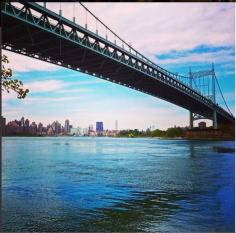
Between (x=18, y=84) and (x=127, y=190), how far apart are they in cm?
620

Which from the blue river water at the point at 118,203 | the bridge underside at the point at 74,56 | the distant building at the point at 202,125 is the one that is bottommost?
the blue river water at the point at 118,203

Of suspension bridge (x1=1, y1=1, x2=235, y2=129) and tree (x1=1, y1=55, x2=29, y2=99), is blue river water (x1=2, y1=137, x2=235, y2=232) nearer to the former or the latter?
tree (x1=1, y1=55, x2=29, y2=99)

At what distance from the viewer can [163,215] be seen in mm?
8133

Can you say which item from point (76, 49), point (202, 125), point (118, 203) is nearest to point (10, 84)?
point (118, 203)

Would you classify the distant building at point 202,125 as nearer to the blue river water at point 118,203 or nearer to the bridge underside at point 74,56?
the bridge underside at point 74,56

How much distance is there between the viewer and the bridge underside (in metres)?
30.9

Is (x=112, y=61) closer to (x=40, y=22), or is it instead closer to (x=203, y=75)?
(x=40, y=22)

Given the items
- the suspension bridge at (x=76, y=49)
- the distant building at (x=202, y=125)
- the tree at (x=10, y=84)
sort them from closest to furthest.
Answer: the tree at (x=10, y=84) → the suspension bridge at (x=76, y=49) → the distant building at (x=202, y=125)

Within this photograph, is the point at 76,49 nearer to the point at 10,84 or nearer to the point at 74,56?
the point at 74,56

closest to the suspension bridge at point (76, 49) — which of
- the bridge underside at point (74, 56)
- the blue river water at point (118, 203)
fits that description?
the bridge underside at point (74, 56)

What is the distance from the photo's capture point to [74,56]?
38.0m

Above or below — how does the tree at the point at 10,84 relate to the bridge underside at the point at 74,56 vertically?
below

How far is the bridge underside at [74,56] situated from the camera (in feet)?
101

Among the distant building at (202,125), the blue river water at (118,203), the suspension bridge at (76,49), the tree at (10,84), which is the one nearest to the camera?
the tree at (10,84)
